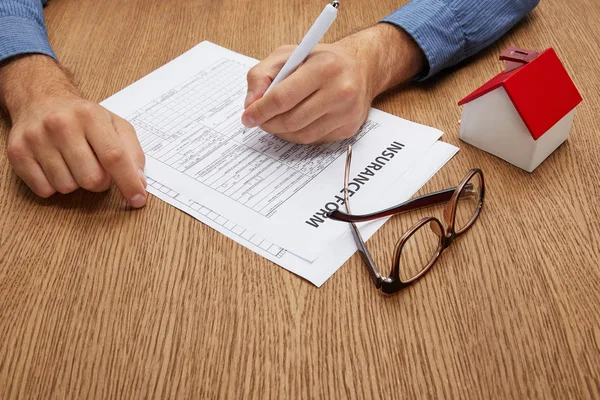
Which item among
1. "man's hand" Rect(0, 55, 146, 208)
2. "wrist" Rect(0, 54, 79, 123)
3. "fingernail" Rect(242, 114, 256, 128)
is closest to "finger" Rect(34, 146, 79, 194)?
"man's hand" Rect(0, 55, 146, 208)

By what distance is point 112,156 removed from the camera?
2.27 ft

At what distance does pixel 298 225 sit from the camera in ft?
2.15

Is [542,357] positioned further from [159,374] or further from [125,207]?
[125,207]

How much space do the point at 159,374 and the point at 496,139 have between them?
0.48 m

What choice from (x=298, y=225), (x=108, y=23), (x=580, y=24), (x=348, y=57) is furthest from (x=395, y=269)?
(x=108, y=23)

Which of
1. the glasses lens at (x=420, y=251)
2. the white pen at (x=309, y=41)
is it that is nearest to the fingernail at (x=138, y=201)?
the white pen at (x=309, y=41)

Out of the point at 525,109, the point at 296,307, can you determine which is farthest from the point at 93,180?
the point at 525,109

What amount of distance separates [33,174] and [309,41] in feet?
1.26

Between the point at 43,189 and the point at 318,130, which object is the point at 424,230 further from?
the point at 43,189

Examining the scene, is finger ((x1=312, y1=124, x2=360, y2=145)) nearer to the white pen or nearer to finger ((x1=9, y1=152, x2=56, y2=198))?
the white pen

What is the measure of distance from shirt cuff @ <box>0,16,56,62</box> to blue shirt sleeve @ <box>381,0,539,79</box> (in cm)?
56

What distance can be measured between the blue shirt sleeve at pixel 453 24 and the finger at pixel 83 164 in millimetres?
498

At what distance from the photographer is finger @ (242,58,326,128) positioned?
0.72 m

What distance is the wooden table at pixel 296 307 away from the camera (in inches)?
20.5
